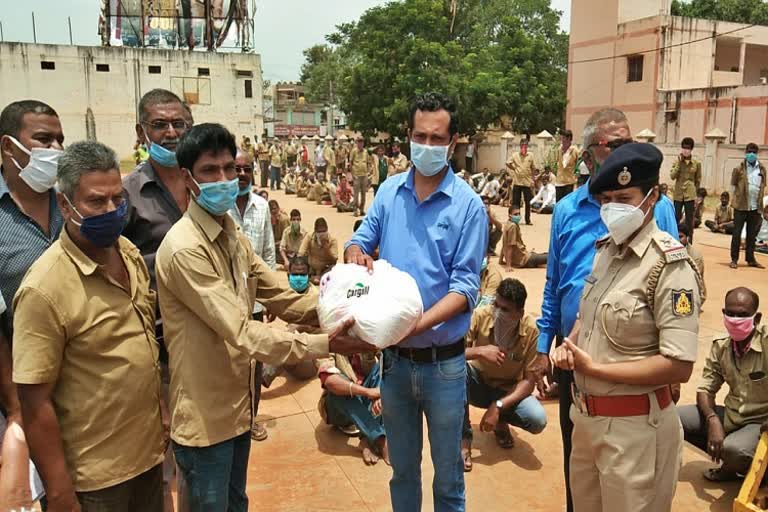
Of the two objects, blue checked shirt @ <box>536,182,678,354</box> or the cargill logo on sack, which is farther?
blue checked shirt @ <box>536,182,678,354</box>

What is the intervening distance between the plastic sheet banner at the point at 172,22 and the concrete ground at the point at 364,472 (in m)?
34.9

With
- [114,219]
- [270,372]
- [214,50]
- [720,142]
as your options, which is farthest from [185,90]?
[114,219]

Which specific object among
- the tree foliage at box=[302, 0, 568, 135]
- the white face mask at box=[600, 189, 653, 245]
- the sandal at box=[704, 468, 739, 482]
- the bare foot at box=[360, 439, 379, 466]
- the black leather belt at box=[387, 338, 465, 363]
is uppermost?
the tree foliage at box=[302, 0, 568, 135]

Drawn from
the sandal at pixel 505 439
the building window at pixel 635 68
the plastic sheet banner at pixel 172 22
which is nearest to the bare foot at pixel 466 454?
the sandal at pixel 505 439

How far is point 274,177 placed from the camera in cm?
2420

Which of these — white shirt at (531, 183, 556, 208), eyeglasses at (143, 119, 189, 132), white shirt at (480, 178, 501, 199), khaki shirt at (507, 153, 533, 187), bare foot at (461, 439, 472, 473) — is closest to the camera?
eyeglasses at (143, 119, 189, 132)

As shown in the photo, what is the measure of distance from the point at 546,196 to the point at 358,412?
13357 mm

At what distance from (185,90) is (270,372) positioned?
32.8m

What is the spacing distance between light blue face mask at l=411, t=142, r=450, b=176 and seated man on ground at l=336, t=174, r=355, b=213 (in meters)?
14.7

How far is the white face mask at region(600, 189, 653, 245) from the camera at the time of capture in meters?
2.31

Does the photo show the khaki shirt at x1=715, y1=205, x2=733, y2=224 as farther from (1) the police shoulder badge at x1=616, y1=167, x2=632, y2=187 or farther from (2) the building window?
(2) the building window

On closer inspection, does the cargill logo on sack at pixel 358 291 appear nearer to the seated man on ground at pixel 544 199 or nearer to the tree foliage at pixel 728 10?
the seated man on ground at pixel 544 199

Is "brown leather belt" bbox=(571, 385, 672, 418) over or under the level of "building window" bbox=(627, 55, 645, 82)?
under

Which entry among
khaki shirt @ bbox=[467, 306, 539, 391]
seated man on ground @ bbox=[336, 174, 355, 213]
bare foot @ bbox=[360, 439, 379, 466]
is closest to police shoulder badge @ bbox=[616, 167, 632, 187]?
khaki shirt @ bbox=[467, 306, 539, 391]
